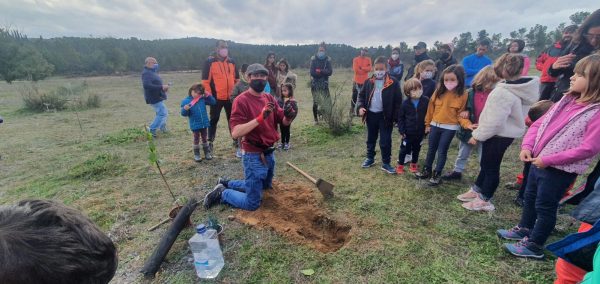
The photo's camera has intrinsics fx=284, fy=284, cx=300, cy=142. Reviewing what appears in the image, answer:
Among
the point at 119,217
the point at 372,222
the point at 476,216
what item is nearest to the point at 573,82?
the point at 476,216

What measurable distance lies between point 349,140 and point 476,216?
361 centimetres

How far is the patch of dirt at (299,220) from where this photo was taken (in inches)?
125

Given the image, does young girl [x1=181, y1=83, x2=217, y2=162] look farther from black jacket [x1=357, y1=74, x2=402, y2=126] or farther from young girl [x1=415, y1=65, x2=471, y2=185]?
young girl [x1=415, y1=65, x2=471, y2=185]

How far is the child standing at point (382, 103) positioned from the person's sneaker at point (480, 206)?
4.32ft

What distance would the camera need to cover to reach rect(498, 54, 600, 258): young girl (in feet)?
7.18

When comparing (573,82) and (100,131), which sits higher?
(573,82)

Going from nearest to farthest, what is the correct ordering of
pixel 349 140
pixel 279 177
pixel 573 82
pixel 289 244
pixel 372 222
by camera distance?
pixel 573 82 < pixel 289 244 < pixel 372 222 < pixel 279 177 < pixel 349 140

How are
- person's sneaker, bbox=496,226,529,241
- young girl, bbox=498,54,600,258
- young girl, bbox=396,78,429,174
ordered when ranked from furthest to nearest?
young girl, bbox=396,78,429,174 → person's sneaker, bbox=496,226,529,241 → young girl, bbox=498,54,600,258

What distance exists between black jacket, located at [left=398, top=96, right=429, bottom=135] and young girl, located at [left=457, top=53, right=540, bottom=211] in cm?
105

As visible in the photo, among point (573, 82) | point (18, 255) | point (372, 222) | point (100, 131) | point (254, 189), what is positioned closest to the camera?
point (18, 255)

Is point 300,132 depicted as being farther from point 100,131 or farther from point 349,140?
point 100,131

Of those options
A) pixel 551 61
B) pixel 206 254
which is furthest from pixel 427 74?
pixel 206 254

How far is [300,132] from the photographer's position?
24.9 feet

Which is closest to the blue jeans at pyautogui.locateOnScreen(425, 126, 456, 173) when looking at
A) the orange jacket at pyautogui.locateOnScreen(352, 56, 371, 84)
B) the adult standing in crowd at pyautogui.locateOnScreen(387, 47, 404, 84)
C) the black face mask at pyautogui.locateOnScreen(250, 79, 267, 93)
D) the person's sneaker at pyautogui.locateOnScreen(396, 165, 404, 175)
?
the person's sneaker at pyautogui.locateOnScreen(396, 165, 404, 175)
